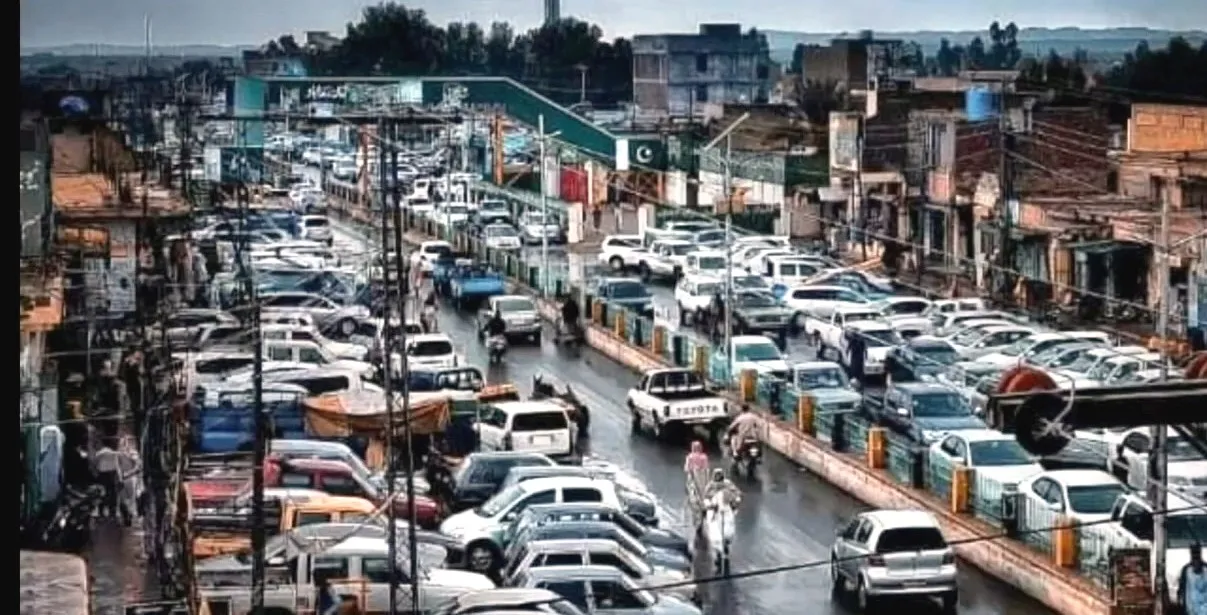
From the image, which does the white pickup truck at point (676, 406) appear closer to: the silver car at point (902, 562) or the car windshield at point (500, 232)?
the silver car at point (902, 562)

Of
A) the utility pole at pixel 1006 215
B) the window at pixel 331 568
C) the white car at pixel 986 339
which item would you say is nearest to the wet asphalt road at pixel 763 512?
the window at pixel 331 568

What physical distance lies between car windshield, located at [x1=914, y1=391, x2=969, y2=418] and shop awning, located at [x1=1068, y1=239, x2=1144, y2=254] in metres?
2.84

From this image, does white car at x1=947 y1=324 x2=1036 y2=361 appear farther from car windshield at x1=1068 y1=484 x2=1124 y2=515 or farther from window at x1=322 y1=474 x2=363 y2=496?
window at x1=322 y1=474 x2=363 y2=496

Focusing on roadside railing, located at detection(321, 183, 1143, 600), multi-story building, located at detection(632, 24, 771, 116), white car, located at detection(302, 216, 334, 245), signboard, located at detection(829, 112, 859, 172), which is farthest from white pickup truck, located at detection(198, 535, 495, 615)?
multi-story building, located at detection(632, 24, 771, 116)

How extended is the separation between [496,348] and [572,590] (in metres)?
4.34

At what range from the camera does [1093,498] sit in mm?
4406

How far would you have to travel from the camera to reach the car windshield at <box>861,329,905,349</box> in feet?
24.6

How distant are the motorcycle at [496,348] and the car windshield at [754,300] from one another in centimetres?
96

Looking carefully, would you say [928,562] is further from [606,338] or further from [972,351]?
[606,338]

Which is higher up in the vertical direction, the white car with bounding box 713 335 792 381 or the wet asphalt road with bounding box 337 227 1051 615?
the white car with bounding box 713 335 792 381

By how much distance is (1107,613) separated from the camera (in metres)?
3.87

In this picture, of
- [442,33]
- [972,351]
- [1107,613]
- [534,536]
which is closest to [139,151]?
[972,351]

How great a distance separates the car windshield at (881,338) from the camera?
7.49 m

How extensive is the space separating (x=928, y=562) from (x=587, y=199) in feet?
30.0
